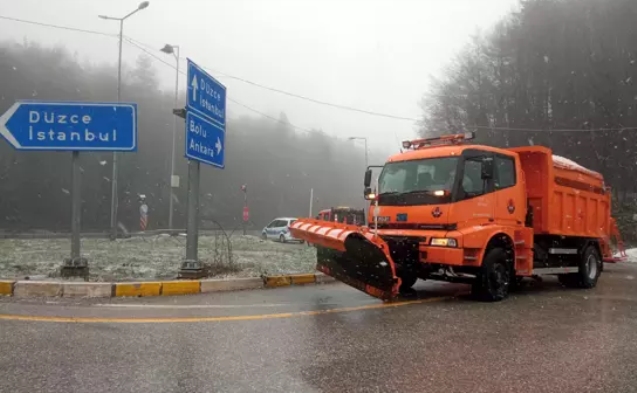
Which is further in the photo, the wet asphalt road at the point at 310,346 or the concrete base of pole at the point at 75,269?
the concrete base of pole at the point at 75,269

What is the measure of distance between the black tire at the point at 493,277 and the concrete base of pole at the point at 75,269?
6582mm

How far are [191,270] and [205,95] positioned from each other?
3422 millimetres

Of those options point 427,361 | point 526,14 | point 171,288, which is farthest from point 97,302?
point 526,14

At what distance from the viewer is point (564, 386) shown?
394cm

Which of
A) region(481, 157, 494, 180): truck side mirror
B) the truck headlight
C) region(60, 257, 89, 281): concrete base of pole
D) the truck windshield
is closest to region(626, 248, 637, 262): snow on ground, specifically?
region(481, 157, 494, 180): truck side mirror

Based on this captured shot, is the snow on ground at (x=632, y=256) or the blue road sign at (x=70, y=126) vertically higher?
the blue road sign at (x=70, y=126)

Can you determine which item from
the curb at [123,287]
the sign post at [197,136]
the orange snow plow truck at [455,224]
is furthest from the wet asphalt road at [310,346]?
the sign post at [197,136]

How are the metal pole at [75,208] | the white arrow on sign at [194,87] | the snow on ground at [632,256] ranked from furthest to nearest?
the snow on ground at [632,256] < the white arrow on sign at [194,87] < the metal pole at [75,208]

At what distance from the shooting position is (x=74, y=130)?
8.77 meters

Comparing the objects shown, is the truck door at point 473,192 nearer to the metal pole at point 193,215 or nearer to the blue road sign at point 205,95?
the metal pole at point 193,215

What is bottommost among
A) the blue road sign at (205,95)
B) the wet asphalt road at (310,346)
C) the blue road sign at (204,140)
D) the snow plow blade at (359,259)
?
the wet asphalt road at (310,346)

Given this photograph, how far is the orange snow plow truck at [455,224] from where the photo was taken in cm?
727

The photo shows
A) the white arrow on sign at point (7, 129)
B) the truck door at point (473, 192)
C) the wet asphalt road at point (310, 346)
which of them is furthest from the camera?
the white arrow on sign at point (7, 129)

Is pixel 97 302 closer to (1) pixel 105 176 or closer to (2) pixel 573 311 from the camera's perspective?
A: (2) pixel 573 311
